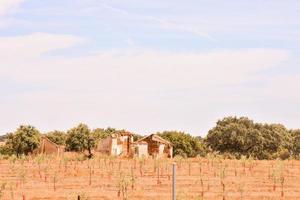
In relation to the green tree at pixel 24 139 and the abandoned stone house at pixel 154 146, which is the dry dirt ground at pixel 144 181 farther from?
the abandoned stone house at pixel 154 146

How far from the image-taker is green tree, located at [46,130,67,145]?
93.4 meters

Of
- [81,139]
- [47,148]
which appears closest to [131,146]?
[81,139]

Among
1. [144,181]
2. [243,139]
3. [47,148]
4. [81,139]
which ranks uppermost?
[243,139]

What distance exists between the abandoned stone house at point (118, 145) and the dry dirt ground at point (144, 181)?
607 inches

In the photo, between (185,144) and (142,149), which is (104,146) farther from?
(185,144)

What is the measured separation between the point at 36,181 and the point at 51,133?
65.8 metres

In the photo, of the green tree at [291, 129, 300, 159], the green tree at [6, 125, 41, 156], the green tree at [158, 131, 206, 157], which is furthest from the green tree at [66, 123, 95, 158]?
the green tree at [291, 129, 300, 159]

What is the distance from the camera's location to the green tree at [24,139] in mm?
63406

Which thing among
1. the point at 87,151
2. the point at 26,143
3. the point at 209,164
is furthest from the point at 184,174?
the point at 26,143

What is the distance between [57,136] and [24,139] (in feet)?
109

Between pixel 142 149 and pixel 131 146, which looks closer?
pixel 131 146

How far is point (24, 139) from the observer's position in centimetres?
6344

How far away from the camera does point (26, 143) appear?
2502 inches

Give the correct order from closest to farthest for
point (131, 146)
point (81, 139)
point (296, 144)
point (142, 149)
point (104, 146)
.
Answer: point (81, 139), point (131, 146), point (142, 149), point (104, 146), point (296, 144)
